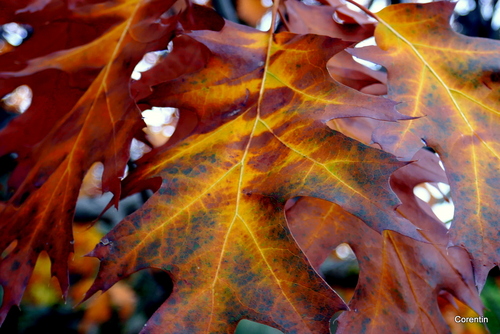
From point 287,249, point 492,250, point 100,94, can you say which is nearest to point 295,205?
point 287,249

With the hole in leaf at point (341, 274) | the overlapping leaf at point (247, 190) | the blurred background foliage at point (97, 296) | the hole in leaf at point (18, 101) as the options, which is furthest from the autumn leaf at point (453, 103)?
the hole in leaf at point (18, 101)

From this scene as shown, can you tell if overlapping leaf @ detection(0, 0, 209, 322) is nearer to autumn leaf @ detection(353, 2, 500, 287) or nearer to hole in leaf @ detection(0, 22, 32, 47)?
autumn leaf @ detection(353, 2, 500, 287)

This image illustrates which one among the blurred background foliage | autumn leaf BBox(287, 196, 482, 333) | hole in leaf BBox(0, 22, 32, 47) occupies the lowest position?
the blurred background foliage

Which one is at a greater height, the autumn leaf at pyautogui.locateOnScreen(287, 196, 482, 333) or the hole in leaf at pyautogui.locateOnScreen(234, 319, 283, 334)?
the autumn leaf at pyautogui.locateOnScreen(287, 196, 482, 333)

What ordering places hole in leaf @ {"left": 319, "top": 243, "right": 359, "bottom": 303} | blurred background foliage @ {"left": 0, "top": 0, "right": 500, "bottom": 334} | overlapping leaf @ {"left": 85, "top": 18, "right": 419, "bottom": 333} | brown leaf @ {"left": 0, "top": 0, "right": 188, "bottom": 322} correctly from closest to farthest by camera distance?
overlapping leaf @ {"left": 85, "top": 18, "right": 419, "bottom": 333} → brown leaf @ {"left": 0, "top": 0, "right": 188, "bottom": 322} → blurred background foliage @ {"left": 0, "top": 0, "right": 500, "bottom": 334} → hole in leaf @ {"left": 319, "top": 243, "right": 359, "bottom": 303}

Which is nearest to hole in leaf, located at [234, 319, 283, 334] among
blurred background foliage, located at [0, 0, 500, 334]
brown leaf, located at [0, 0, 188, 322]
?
blurred background foliage, located at [0, 0, 500, 334]
